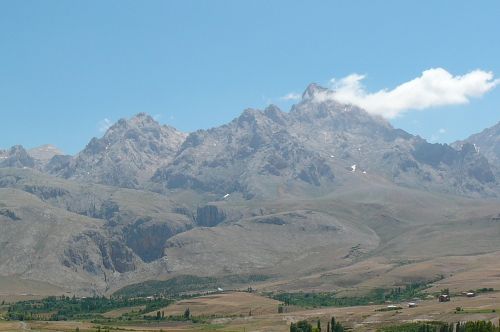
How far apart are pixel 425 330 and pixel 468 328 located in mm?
17360

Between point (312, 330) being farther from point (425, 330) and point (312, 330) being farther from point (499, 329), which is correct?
point (499, 329)

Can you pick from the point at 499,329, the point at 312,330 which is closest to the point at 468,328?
the point at 499,329

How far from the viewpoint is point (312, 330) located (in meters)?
197

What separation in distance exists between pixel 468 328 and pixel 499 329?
739 centimetres

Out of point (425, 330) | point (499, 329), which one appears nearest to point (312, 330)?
point (425, 330)

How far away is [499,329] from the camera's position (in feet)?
569

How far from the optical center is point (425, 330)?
194125 mm

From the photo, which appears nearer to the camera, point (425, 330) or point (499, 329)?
point (499, 329)

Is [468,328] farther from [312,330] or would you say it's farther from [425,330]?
[312,330]

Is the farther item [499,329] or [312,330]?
[312,330]

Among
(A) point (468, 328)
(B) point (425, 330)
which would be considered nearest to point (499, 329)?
(A) point (468, 328)

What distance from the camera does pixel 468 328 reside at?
17838 cm

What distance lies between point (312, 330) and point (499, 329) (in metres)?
46.2

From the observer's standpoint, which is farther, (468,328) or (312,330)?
(312,330)
